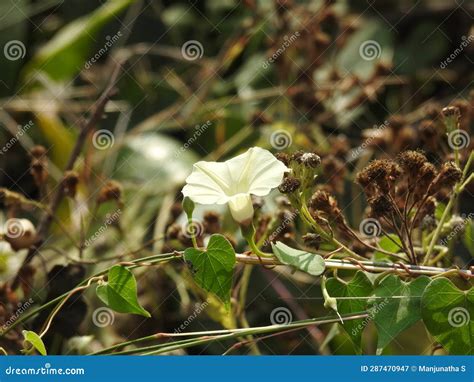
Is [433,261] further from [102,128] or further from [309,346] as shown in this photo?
[102,128]

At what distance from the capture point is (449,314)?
0.98 metres

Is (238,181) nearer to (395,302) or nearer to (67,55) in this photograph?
(395,302)

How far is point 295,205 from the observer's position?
1.00m

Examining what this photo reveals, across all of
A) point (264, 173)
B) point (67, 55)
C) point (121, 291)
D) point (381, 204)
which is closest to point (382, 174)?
point (381, 204)

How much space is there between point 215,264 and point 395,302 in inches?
8.6

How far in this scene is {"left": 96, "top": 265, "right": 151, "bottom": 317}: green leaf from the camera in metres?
1.05

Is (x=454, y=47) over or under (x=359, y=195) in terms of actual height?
over

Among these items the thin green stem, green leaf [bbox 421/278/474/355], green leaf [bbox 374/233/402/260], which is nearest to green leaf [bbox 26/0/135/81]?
green leaf [bbox 374/233/402/260]

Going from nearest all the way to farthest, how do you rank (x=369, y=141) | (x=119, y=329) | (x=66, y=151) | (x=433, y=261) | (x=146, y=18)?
(x=433, y=261) → (x=369, y=141) → (x=119, y=329) → (x=66, y=151) → (x=146, y=18)

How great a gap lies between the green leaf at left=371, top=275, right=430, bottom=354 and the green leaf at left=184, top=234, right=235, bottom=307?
181 mm

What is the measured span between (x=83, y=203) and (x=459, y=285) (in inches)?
36.5

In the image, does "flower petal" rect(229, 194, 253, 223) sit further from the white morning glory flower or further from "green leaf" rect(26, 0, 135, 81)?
"green leaf" rect(26, 0, 135, 81)

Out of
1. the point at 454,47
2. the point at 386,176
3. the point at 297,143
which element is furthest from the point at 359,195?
the point at 454,47

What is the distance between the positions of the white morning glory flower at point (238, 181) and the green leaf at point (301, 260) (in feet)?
0.24
